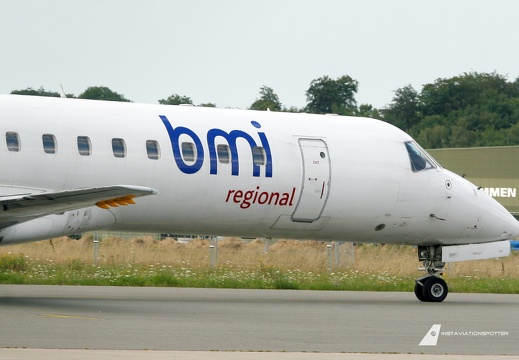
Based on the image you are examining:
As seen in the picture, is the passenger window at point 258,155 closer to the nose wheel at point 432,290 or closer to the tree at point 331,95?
the nose wheel at point 432,290

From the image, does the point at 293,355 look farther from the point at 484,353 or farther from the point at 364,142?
the point at 364,142

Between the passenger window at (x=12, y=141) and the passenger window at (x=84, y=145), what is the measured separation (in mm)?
1107

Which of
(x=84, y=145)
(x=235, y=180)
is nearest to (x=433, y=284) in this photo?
(x=235, y=180)

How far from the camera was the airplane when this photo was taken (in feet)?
67.4

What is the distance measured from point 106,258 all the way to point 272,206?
12.1 meters

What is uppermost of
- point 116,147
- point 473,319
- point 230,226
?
point 116,147

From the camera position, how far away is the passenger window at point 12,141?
66.6 feet

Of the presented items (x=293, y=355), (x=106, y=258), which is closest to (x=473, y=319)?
(x=293, y=355)

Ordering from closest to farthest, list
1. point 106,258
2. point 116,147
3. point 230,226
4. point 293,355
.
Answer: point 293,355 < point 116,147 < point 230,226 < point 106,258

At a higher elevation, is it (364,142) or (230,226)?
(364,142)

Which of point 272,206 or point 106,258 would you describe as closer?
point 272,206

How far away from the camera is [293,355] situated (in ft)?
44.5

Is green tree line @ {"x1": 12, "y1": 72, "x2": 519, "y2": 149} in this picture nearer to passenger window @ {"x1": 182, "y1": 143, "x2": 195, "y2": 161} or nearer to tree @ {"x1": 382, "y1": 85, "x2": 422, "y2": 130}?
tree @ {"x1": 382, "y1": 85, "x2": 422, "y2": 130}

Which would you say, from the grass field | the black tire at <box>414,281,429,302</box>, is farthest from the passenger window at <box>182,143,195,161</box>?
the grass field
